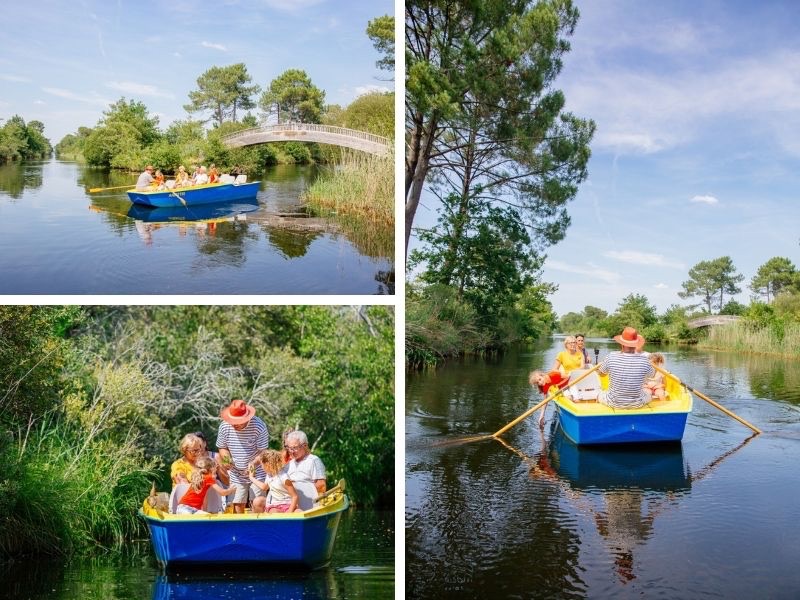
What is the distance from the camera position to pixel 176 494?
145 inches

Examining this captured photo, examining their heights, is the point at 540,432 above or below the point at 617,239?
below

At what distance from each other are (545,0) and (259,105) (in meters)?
2.70

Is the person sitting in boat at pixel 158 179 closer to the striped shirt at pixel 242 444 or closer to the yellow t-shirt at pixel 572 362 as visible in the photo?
the striped shirt at pixel 242 444

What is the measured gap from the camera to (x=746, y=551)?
3295 millimetres

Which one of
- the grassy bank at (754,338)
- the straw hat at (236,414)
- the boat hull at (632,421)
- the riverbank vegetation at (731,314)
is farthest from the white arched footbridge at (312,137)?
the grassy bank at (754,338)

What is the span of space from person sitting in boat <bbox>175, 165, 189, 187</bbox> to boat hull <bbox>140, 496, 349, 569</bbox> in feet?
7.06

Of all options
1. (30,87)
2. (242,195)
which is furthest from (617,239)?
(30,87)

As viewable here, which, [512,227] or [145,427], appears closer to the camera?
[145,427]

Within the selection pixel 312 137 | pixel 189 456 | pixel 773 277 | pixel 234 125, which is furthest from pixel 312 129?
pixel 773 277

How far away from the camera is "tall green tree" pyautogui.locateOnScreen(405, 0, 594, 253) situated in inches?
223

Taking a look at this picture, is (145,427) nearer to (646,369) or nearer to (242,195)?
(242,195)

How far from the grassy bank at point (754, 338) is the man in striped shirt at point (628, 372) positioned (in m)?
3.64

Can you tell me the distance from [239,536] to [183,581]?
1.25 feet

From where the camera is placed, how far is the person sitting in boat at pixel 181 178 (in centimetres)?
492
